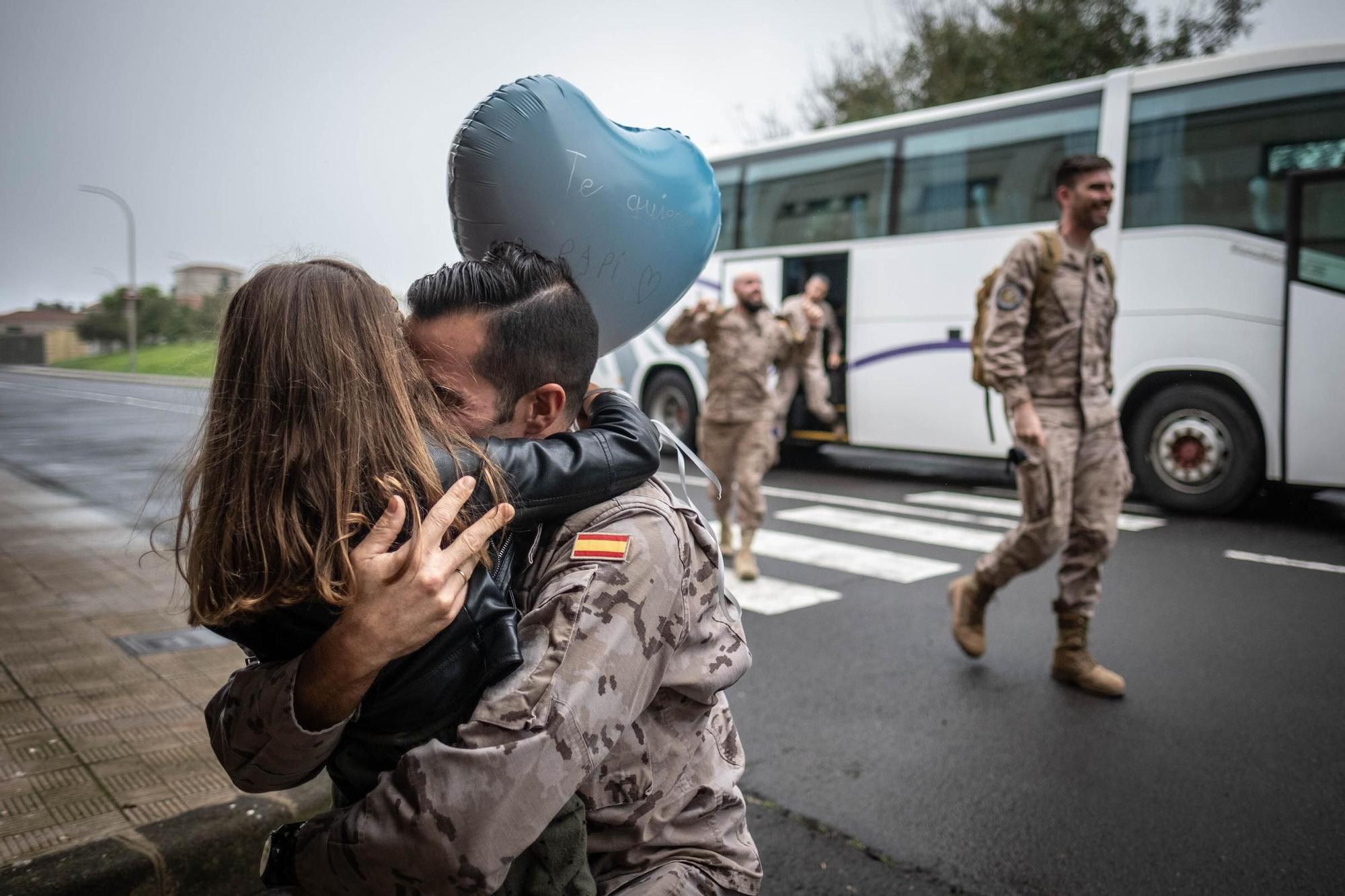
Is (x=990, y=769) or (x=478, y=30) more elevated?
(x=478, y=30)

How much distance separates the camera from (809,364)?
30.8 ft

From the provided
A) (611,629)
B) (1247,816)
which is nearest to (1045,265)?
(1247,816)

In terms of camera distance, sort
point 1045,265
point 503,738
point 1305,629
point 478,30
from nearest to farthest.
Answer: point 503,738, point 478,30, point 1045,265, point 1305,629

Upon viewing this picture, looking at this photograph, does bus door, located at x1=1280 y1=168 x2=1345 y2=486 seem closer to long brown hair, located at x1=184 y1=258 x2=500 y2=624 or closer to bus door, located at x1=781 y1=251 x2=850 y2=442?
bus door, located at x1=781 y1=251 x2=850 y2=442

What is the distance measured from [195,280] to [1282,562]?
6181mm

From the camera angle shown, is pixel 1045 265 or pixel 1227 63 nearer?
pixel 1045 265

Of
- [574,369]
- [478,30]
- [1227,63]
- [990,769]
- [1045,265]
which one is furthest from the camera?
[1227,63]

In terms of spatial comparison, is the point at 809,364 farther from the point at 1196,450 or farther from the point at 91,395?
the point at 91,395

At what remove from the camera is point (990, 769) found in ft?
10.5

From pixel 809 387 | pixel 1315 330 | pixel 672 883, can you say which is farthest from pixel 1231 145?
pixel 672 883

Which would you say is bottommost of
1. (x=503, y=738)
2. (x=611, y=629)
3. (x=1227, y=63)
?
(x=503, y=738)

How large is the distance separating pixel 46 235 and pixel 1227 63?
8.15m

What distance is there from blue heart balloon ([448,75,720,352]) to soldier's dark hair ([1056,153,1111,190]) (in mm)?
2699

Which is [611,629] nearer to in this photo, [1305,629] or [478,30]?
[478,30]
